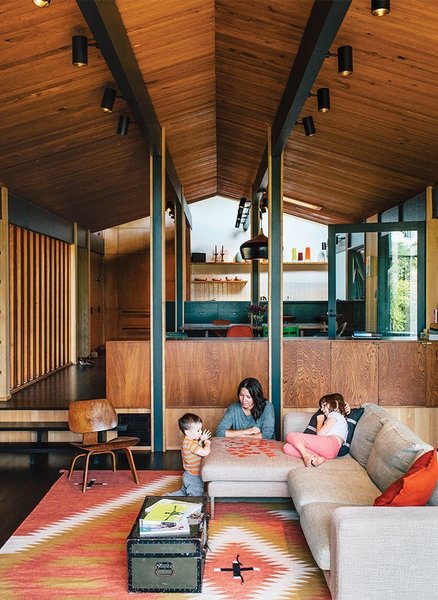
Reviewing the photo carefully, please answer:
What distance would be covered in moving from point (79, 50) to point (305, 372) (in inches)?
145

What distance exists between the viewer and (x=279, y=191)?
6.05 metres

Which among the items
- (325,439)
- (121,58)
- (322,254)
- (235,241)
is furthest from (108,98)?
(322,254)

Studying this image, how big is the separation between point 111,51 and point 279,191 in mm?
2690

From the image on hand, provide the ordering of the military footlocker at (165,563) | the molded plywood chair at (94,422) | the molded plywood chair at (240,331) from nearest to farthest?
1. the military footlocker at (165,563)
2. the molded plywood chair at (94,422)
3. the molded plywood chair at (240,331)

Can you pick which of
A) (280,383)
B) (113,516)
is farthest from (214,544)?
(280,383)

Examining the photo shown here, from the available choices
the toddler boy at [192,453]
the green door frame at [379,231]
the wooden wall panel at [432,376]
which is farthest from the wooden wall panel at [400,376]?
the toddler boy at [192,453]

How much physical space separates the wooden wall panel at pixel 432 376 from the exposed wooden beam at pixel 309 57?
2.59 metres

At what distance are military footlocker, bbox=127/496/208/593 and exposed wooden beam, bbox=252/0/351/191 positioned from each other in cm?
298

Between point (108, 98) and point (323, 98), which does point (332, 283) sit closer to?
point (323, 98)

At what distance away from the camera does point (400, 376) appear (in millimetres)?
5859

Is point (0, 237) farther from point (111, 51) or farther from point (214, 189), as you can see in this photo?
point (214, 189)

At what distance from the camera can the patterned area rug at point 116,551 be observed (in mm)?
3010

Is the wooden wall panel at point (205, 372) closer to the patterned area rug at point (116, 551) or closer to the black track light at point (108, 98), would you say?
the patterned area rug at point (116, 551)

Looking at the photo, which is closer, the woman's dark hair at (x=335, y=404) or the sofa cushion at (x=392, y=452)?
the sofa cushion at (x=392, y=452)
